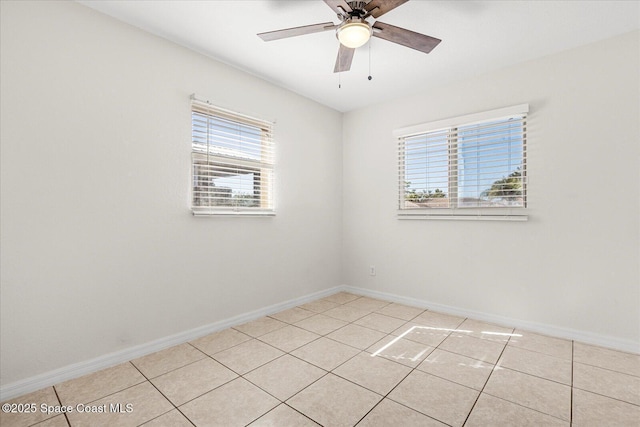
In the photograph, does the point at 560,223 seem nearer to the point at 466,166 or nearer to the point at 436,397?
the point at 466,166

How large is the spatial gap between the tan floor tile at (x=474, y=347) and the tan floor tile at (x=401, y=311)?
589 millimetres

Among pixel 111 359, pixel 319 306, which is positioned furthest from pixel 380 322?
pixel 111 359

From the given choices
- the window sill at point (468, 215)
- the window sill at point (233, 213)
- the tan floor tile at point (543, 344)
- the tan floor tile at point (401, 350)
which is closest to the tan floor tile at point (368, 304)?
the tan floor tile at point (401, 350)

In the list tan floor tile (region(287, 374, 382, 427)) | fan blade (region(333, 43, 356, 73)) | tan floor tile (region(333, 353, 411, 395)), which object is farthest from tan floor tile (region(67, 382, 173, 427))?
fan blade (region(333, 43, 356, 73))

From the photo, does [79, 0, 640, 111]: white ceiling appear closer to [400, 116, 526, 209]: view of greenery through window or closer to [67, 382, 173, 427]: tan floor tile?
[400, 116, 526, 209]: view of greenery through window

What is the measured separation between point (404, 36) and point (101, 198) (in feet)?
7.79

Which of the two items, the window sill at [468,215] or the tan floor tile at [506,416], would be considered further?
the window sill at [468,215]

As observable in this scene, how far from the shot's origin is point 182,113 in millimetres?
2609

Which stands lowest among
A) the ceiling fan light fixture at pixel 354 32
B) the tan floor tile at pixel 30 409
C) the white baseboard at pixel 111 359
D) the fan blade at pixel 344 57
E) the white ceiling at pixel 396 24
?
the tan floor tile at pixel 30 409

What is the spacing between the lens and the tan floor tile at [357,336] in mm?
2568

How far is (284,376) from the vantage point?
2047 millimetres

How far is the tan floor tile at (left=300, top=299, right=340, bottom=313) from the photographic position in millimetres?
3484

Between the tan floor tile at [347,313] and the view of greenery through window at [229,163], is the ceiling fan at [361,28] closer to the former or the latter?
the view of greenery through window at [229,163]

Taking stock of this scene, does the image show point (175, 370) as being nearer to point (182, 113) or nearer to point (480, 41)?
point (182, 113)
